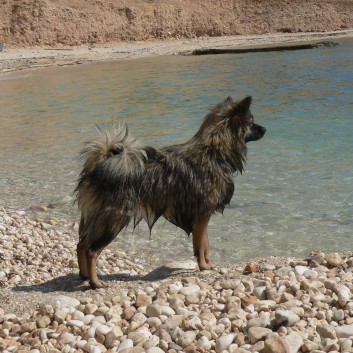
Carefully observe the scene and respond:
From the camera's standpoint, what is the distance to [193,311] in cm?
436

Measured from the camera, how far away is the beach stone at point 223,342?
3.77 m

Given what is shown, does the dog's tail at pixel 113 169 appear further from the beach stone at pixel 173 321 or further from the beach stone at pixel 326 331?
the beach stone at pixel 326 331

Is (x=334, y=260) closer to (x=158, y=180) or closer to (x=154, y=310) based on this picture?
(x=158, y=180)

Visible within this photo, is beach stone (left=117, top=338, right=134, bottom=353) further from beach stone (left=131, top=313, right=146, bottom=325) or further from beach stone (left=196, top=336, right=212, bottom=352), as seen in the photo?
beach stone (left=196, top=336, right=212, bottom=352)

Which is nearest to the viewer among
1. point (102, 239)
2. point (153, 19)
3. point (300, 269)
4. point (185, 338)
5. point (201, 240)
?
point (185, 338)

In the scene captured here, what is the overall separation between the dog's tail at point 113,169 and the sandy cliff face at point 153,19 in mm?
45027

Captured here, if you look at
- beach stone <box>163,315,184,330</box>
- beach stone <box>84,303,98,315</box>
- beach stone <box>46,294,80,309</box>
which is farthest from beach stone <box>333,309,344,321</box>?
beach stone <box>46,294,80,309</box>

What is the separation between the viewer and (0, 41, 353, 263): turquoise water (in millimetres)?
7504

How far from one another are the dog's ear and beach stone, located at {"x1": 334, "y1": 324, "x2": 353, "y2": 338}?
232 centimetres

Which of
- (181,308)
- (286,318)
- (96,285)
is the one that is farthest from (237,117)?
(286,318)

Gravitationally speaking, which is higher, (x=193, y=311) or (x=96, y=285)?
(x=193, y=311)

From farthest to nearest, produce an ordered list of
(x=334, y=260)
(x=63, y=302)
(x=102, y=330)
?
(x=334, y=260) → (x=63, y=302) → (x=102, y=330)

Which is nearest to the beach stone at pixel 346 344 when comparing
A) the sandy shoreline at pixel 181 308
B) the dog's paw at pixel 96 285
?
the sandy shoreline at pixel 181 308

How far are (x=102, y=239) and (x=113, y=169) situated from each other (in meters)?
0.59
